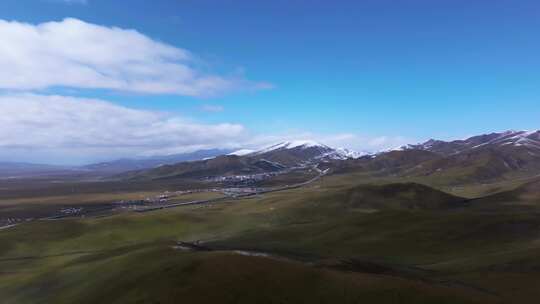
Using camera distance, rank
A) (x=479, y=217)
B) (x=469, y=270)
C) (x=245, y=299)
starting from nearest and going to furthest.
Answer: (x=245, y=299)
(x=469, y=270)
(x=479, y=217)

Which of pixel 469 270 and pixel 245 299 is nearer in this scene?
pixel 245 299

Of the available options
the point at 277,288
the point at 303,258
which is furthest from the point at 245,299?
the point at 303,258

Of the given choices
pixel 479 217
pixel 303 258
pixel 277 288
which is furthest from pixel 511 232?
pixel 277 288

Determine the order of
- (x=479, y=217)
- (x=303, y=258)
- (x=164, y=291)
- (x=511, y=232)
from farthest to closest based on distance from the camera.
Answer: (x=479, y=217), (x=511, y=232), (x=303, y=258), (x=164, y=291)

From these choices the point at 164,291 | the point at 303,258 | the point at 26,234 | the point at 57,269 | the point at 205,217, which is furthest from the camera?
the point at 205,217

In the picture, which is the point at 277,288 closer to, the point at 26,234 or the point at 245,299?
the point at 245,299

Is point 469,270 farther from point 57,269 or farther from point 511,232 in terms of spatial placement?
point 57,269
